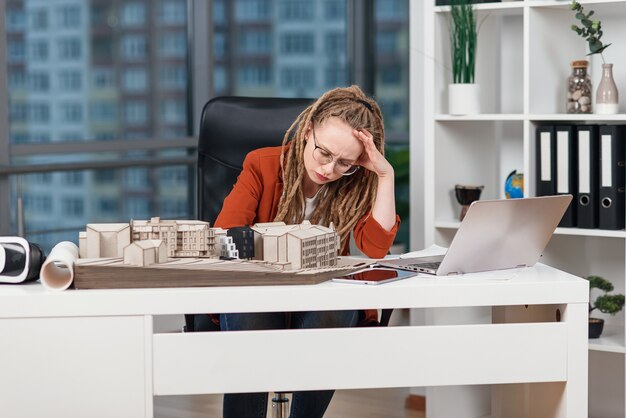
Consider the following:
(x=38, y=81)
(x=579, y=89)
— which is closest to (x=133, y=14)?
(x=38, y=81)

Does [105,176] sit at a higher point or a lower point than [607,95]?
lower

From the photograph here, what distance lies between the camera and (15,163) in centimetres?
353

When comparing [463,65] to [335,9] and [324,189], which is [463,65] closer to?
[324,189]

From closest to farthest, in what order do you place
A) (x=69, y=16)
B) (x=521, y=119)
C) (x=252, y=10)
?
(x=521, y=119) < (x=69, y=16) < (x=252, y=10)

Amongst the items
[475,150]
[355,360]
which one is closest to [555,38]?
[475,150]

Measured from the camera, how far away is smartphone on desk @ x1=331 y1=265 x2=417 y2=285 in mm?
1723

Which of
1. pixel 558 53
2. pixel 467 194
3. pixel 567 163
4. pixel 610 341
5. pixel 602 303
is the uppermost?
pixel 558 53

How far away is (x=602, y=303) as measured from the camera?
9.87 feet

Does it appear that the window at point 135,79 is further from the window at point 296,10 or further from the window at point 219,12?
the window at point 296,10

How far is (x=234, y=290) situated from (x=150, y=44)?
274 cm

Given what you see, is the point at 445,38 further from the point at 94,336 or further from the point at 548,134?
the point at 94,336

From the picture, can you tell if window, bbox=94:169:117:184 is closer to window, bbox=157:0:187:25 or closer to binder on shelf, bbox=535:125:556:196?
window, bbox=157:0:187:25

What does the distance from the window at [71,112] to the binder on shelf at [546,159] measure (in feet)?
6.34

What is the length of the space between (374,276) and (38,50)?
2.40 meters
